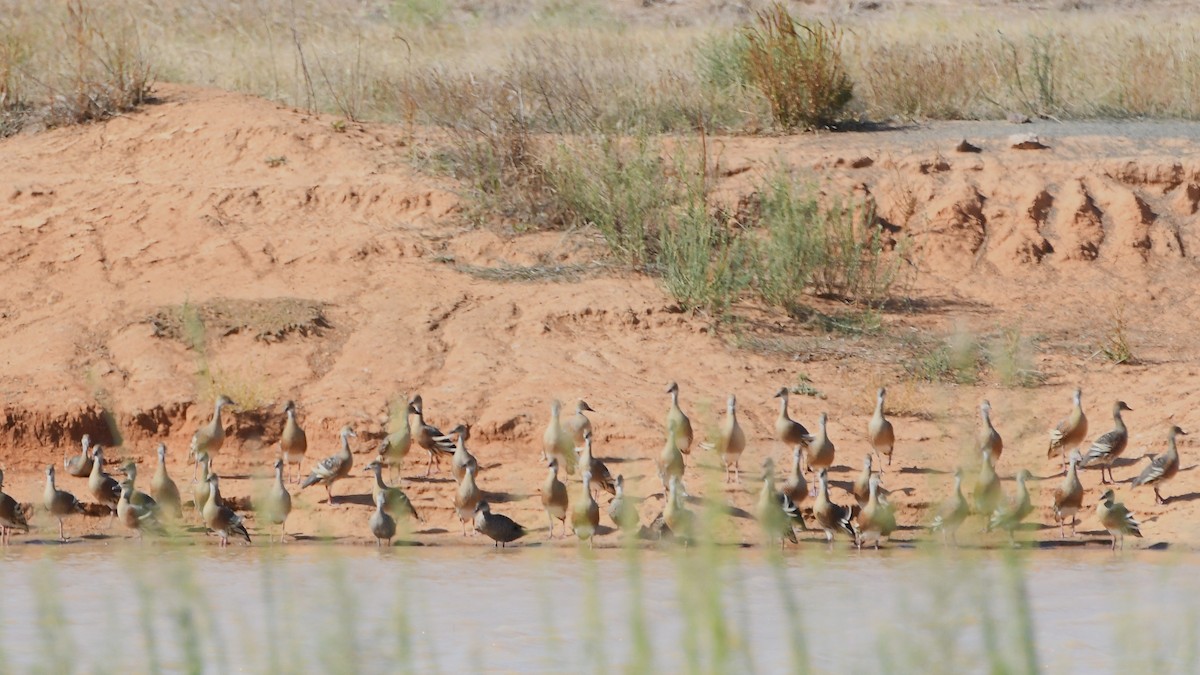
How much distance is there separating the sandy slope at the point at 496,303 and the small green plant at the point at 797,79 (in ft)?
1.75

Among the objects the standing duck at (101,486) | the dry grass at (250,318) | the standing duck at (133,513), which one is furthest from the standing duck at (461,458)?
the dry grass at (250,318)

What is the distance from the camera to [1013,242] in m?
15.9

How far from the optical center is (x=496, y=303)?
14.3 meters

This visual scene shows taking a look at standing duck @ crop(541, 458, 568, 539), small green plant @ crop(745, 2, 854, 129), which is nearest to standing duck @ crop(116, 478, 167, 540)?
standing duck @ crop(541, 458, 568, 539)

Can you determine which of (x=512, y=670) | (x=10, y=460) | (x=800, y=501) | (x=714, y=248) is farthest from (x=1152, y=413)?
(x=10, y=460)

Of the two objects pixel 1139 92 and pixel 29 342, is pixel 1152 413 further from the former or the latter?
pixel 29 342

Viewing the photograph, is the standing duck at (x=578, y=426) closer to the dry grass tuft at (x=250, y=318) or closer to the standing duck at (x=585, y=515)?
the standing duck at (x=585, y=515)

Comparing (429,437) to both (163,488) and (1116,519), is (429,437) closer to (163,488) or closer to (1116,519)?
(163,488)

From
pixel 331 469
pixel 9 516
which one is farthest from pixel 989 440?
pixel 9 516

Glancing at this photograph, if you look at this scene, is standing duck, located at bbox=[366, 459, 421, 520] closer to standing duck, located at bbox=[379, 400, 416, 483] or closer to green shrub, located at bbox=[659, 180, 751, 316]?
standing duck, located at bbox=[379, 400, 416, 483]

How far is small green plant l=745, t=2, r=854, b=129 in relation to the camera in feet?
57.5

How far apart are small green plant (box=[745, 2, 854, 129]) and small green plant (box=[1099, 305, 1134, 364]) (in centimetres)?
430

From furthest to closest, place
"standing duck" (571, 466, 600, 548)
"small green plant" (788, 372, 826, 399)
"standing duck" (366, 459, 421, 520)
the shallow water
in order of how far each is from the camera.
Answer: "small green plant" (788, 372, 826, 399) < "standing duck" (571, 466, 600, 548) < "standing duck" (366, 459, 421, 520) < the shallow water

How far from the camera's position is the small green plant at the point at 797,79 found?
17516 mm
